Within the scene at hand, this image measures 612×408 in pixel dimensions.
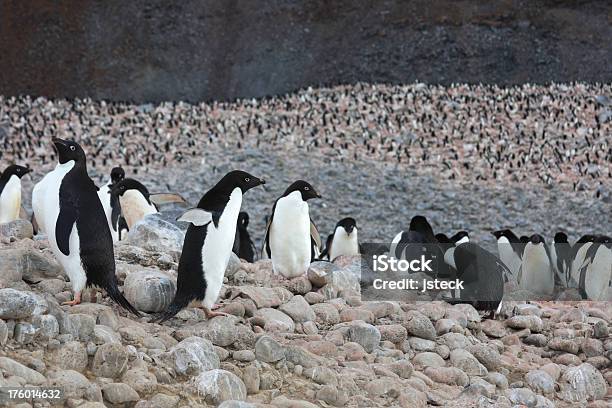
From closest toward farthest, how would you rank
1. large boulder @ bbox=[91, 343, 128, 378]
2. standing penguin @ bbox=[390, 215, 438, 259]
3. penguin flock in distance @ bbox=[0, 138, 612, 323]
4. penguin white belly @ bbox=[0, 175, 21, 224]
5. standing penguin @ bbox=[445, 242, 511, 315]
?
large boulder @ bbox=[91, 343, 128, 378]
penguin flock in distance @ bbox=[0, 138, 612, 323]
standing penguin @ bbox=[445, 242, 511, 315]
standing penguin @ bbox=[390, 215, 438, 259]
penguin white belly @ bbox=[0, 175, 21, 224]

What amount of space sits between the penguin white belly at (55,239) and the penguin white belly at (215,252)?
0.67m

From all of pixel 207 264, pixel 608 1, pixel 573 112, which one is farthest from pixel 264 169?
pixel 608 1

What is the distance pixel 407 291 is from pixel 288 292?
4.06ft

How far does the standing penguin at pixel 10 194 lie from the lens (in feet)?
38.3

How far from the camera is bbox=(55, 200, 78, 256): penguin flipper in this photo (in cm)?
544

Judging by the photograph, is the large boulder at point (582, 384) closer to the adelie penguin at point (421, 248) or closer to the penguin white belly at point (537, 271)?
the adelie penguin at point (421, 248)

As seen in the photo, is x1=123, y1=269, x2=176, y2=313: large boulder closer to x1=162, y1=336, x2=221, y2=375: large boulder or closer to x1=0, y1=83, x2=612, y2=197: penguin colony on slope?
x1=162, y1=336, x2=221, y2=375: large boulder

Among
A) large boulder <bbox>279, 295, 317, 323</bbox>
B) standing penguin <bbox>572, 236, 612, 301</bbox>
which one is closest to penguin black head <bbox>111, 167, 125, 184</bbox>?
standing penguin <bbox>572, 236, 612, 301</bbox>

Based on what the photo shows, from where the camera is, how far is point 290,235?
7.45m

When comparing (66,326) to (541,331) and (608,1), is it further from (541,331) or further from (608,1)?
(608,1)

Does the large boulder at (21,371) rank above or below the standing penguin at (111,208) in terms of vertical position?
below

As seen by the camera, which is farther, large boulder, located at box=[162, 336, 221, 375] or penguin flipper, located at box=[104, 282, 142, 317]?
penguin flipper, located at box=[104, 282, 142, 317]

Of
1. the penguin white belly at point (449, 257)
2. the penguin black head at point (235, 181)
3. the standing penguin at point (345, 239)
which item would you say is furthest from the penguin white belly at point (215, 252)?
the standing penguin at point (345, 239)

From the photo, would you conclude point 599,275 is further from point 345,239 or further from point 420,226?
point 345,239
